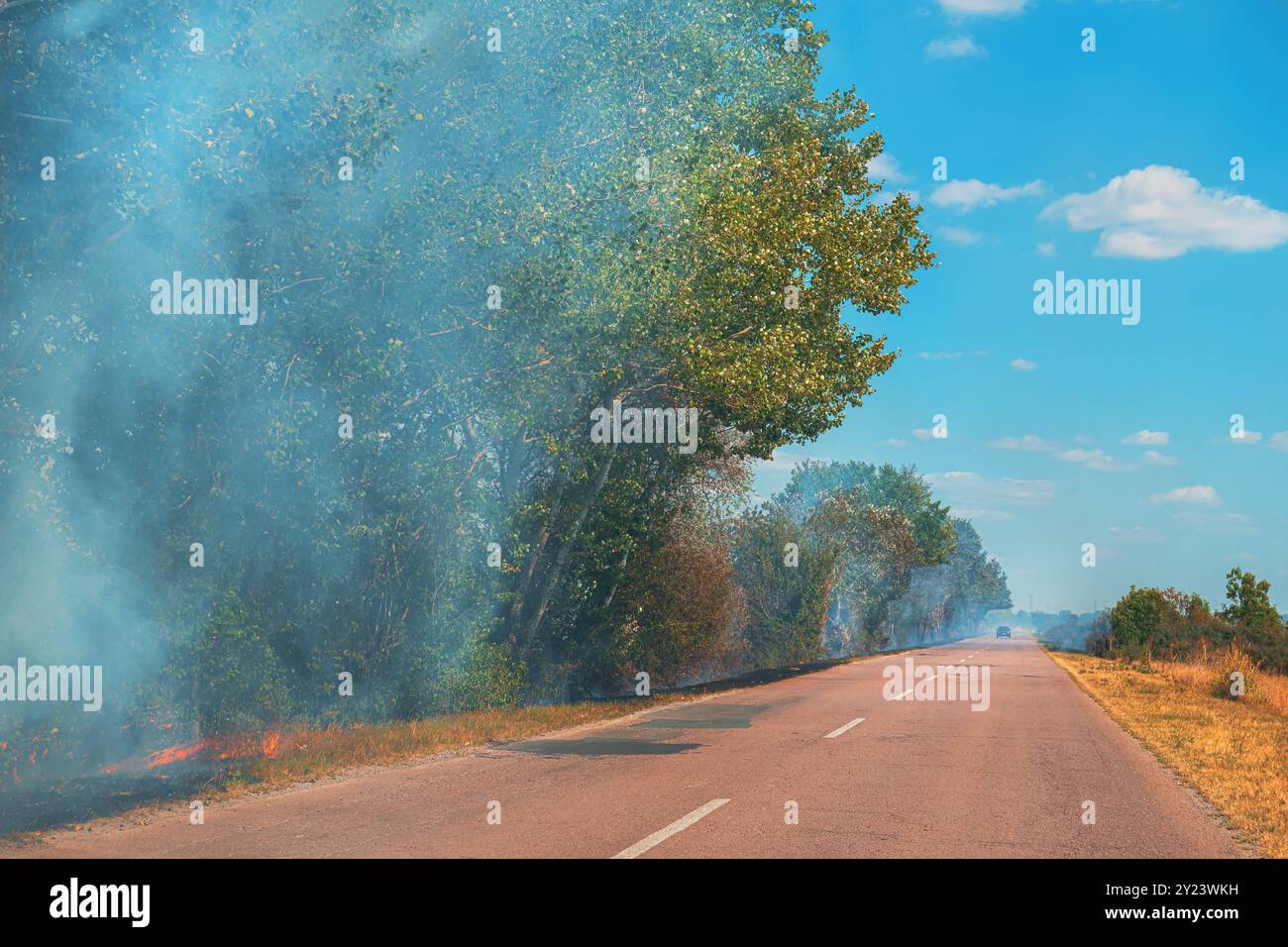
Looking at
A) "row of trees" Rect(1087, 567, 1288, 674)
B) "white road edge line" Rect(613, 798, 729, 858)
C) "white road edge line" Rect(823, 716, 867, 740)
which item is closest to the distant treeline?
"row of trees" Rect(1087, 567, 1288, 674)

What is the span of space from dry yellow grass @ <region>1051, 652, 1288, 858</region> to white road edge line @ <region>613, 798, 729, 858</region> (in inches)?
162

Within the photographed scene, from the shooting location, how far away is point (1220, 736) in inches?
579

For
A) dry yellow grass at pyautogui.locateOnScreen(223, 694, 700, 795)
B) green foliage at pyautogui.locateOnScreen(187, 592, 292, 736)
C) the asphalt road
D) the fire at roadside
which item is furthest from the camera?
green foliage at pyautogui.locateOnScreen(187, 592, 292, 736)

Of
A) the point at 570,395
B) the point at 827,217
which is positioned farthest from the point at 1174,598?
the point at 570,395

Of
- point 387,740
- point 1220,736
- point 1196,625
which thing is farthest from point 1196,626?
point 387,740

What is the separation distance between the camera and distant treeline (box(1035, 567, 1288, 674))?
35594 mm

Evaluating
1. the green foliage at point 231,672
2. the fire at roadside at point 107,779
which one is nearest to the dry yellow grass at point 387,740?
the fire at roadside at point 107,779

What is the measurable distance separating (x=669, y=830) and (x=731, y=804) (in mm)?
1270

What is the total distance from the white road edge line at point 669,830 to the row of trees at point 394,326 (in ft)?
22.5
